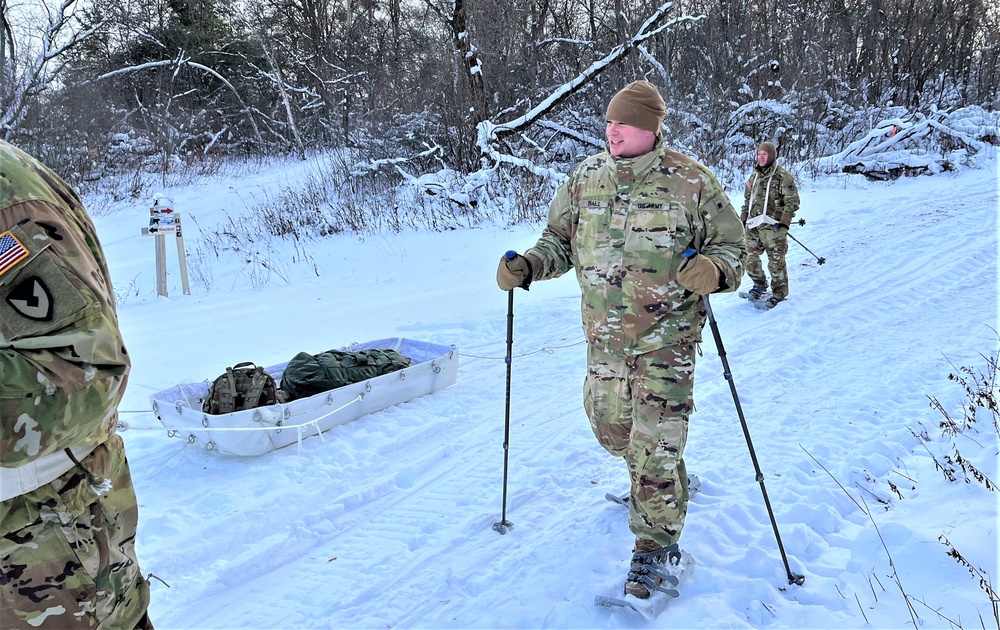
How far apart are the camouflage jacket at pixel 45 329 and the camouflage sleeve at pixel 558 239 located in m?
1.99

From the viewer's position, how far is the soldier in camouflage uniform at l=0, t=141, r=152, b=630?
1.50 m

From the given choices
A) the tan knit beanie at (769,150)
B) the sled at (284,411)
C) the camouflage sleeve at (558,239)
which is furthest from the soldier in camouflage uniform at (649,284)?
the tan knit beanie at (769,150)

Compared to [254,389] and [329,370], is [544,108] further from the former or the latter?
[254,389]

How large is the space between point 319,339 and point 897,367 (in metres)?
5.40

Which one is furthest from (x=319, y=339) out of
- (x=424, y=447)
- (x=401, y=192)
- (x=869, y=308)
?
(x=401, y=192)

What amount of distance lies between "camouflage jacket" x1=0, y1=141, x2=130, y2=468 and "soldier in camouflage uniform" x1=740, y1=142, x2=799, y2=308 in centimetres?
737

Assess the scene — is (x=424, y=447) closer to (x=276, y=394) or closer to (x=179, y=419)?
(x=276, y=394)

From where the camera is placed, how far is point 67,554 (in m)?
1.65

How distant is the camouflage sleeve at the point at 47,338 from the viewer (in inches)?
58.7

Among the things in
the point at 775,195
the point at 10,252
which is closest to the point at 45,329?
the point at 10,252

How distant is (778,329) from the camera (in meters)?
7.09

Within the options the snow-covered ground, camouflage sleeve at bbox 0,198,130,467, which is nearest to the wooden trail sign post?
the snow-covered ground

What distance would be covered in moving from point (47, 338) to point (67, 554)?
54 centimetres

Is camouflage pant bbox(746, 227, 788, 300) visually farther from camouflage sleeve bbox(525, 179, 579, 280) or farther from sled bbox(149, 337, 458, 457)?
camouflage sleeve bbox(525, 179, 579, 280)
